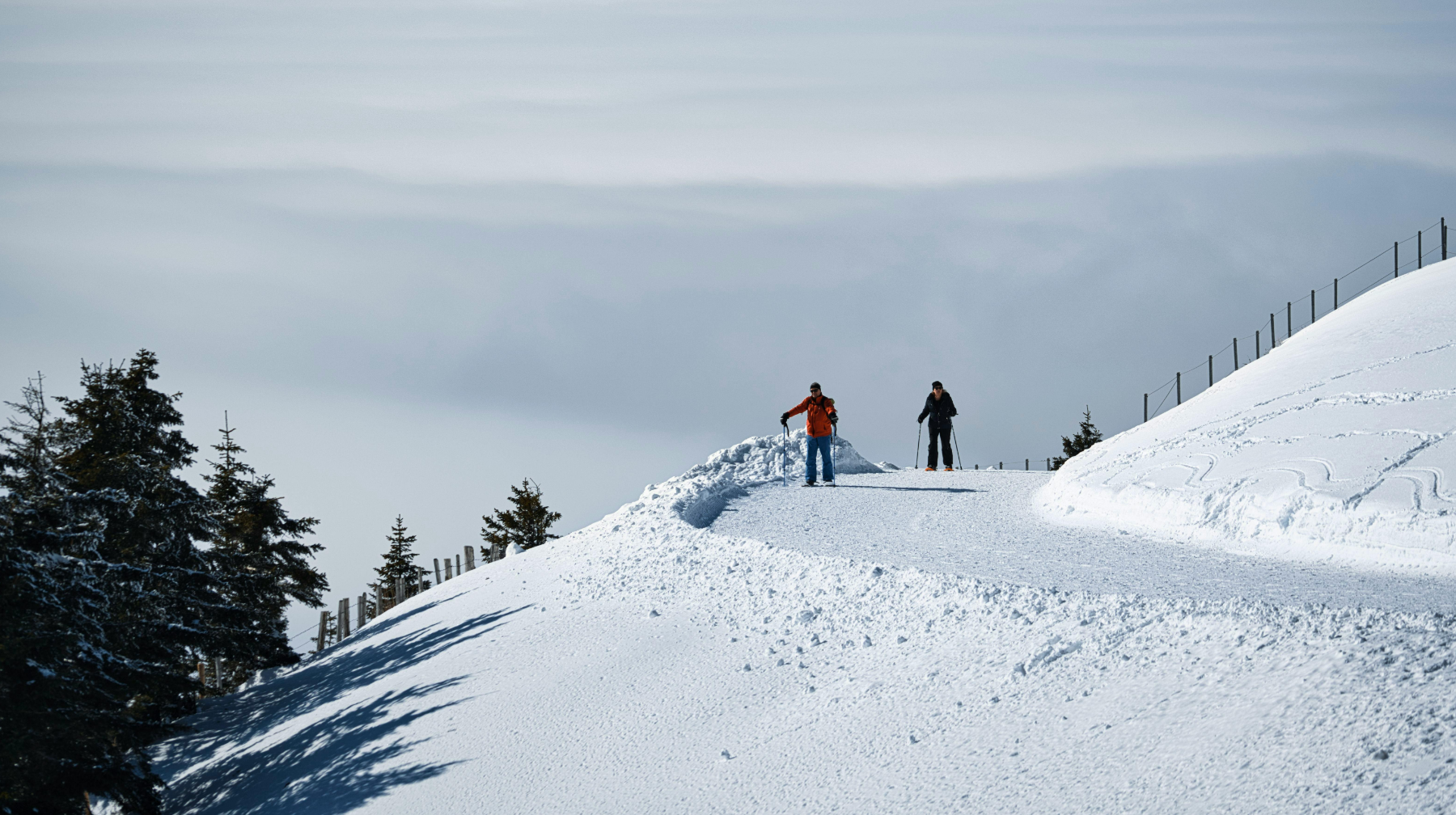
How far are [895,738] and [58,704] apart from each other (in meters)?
11.1

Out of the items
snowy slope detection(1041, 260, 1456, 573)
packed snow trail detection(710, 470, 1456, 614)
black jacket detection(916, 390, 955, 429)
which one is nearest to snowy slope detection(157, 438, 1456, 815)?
packed snow trail detection(710, 470, 1456, 614)

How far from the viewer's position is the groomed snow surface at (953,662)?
668 centimetres

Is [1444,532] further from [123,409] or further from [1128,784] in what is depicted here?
[123,409]

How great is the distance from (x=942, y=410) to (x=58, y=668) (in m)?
16.8

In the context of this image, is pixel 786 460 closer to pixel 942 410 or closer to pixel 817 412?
pixel 817 412

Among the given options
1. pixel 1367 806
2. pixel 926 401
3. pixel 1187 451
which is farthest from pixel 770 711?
pixel 926 401

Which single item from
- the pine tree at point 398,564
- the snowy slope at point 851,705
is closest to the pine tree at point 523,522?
the pine tree at point 398,564

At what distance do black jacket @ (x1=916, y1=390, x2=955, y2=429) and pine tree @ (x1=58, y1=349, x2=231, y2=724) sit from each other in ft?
50.6

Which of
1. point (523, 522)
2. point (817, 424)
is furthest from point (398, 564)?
point (817, 424)

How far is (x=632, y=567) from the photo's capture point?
13.9 m

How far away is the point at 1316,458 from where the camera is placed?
12164 millimetres

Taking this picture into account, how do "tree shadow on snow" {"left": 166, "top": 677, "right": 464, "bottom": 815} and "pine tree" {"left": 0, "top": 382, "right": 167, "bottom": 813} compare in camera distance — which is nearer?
"tree shadow on snow" {"left": 166, "top": 677, "right": 464, "bottom": 815}

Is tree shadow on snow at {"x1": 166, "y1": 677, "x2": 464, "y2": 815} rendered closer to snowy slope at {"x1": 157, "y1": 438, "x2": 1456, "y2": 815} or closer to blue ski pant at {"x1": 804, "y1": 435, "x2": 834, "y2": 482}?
snowy slope at {"x1": 157, "y1": 438, "x2": 1456, "y2": 815}

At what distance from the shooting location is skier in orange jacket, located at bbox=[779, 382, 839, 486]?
18.2 m
